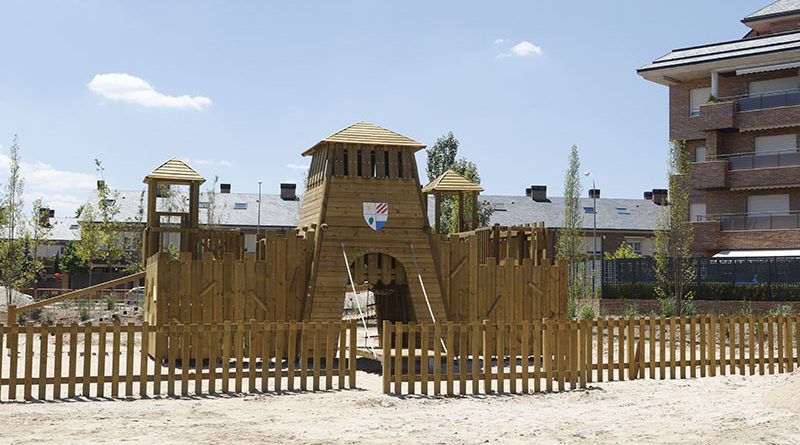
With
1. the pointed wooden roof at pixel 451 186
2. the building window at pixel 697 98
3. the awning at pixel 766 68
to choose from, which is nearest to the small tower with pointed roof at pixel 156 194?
the pointed wooden roof at pixel 451 186

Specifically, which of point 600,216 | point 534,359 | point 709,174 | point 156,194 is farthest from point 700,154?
point 534,359

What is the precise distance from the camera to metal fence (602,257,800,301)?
35281mm

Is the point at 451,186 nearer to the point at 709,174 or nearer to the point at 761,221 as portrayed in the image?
the point at 709,174

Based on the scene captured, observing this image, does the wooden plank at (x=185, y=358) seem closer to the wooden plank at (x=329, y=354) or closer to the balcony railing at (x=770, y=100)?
the wooden plank at (x=329, y=354)

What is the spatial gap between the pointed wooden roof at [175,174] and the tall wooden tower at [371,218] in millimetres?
4311

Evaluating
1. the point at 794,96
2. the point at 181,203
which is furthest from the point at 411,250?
the point at 181,203

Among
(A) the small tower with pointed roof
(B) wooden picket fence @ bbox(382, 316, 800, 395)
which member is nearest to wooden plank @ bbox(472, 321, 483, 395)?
(B) wooden picket fence @ bbox(382, 316, 800, 395)

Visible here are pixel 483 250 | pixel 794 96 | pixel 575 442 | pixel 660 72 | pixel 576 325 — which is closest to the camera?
pixel 575 442

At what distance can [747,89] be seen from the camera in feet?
145

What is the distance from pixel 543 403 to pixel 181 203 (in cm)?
3936

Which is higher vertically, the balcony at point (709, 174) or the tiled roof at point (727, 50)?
the tiled roof at point (727, 50)

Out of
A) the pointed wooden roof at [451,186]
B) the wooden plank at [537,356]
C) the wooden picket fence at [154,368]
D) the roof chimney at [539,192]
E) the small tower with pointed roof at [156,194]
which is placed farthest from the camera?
the roof chimney at [539,192]

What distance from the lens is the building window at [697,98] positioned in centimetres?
4622

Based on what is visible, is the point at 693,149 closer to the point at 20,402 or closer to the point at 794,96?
the point at 794,96
